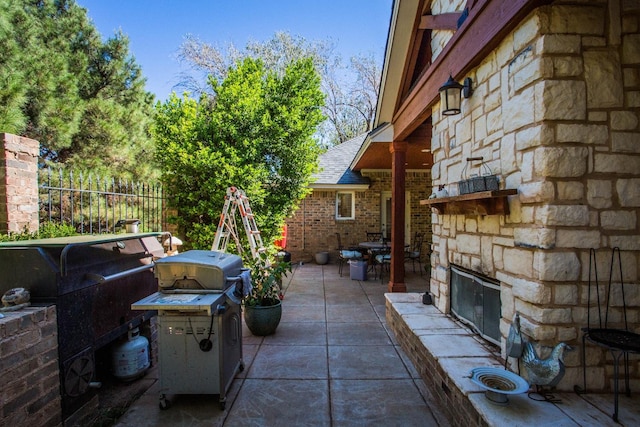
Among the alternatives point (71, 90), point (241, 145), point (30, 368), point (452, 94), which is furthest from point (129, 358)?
point (71, 90)

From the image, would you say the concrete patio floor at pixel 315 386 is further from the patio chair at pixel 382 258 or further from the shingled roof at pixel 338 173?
the shingled roof at pixel 338 173

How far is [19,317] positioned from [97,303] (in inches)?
29.7

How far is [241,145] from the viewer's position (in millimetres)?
7047

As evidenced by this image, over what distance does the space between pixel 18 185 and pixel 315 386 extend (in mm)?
3975

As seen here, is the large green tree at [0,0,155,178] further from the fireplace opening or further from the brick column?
the fireplace opening

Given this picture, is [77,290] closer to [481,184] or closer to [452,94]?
[481,184]

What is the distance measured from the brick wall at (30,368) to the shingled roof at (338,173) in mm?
7462

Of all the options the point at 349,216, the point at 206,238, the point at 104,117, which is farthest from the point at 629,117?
the point at 104,117

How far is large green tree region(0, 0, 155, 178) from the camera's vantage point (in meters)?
6.82

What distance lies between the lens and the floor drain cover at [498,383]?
2.10m

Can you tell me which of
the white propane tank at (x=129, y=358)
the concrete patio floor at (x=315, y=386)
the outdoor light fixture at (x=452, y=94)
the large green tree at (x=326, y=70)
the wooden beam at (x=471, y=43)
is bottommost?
the concrete patio floor at (x=315, y=386)

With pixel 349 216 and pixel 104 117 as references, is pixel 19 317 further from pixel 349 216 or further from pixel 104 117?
pixel 349 216

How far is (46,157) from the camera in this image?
8203mm

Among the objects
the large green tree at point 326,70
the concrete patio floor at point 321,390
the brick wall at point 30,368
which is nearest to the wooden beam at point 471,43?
the concrete patio floor at point 321,390
